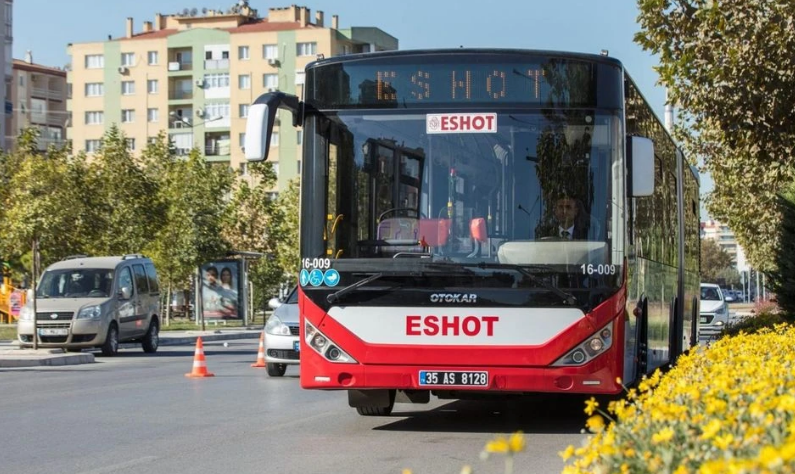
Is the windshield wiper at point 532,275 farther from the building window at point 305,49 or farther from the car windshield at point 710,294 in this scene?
the building window at point 305,49

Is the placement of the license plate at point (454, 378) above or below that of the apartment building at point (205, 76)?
below

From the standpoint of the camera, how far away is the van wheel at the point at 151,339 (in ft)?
107

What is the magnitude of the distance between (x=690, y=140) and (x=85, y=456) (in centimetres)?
2875

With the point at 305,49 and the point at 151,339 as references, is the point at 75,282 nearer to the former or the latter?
the point at 151,339

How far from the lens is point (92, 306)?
2931 cm

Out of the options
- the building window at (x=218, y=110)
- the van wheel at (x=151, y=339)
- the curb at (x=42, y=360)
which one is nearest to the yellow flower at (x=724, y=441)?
the curb at (x=42, y=360)

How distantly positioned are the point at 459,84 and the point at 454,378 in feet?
8.44

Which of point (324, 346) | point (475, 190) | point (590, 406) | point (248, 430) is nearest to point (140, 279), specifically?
point (248, 430)

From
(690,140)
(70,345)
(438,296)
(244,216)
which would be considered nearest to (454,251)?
(438,296)

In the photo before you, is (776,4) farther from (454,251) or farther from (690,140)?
(690,140)

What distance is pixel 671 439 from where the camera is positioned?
16.2 ft

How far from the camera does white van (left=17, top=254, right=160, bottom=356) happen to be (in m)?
29.3

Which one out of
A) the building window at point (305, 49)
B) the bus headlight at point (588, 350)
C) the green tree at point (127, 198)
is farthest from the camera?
the building window at point (305, 49)

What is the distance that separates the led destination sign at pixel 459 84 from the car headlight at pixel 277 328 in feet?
28.7
